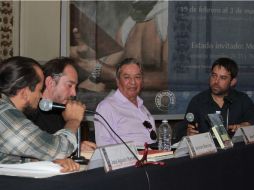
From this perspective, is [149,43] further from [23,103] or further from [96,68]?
[23,103]

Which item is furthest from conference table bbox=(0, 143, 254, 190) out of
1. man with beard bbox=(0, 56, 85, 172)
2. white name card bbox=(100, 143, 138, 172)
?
man with beard bbox=(0, 56, 85, 172)

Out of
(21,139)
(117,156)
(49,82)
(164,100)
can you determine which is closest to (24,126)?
(21,139)

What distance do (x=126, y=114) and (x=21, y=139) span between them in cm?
181

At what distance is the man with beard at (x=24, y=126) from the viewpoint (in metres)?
2.17

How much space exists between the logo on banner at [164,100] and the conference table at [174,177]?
6.65ft

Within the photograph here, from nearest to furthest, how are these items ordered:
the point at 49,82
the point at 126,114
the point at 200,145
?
the point at 200,145 → the point at 49,82 → the point at 126,114

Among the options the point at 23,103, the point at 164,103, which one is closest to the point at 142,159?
the point at 23,103

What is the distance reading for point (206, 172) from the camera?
2.68m

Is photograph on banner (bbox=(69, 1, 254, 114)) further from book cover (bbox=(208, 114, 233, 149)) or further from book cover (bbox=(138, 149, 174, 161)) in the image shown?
book cover (bbox=(138, 149, 174, 161))

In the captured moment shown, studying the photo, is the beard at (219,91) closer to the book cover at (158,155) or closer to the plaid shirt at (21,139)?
the book cover at (158,155)

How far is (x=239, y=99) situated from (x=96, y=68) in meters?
1.34

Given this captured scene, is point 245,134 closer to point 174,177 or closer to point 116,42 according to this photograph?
point 174,177

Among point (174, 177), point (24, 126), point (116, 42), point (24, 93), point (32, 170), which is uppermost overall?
point (116, 42)

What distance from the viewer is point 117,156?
223 centimetres
